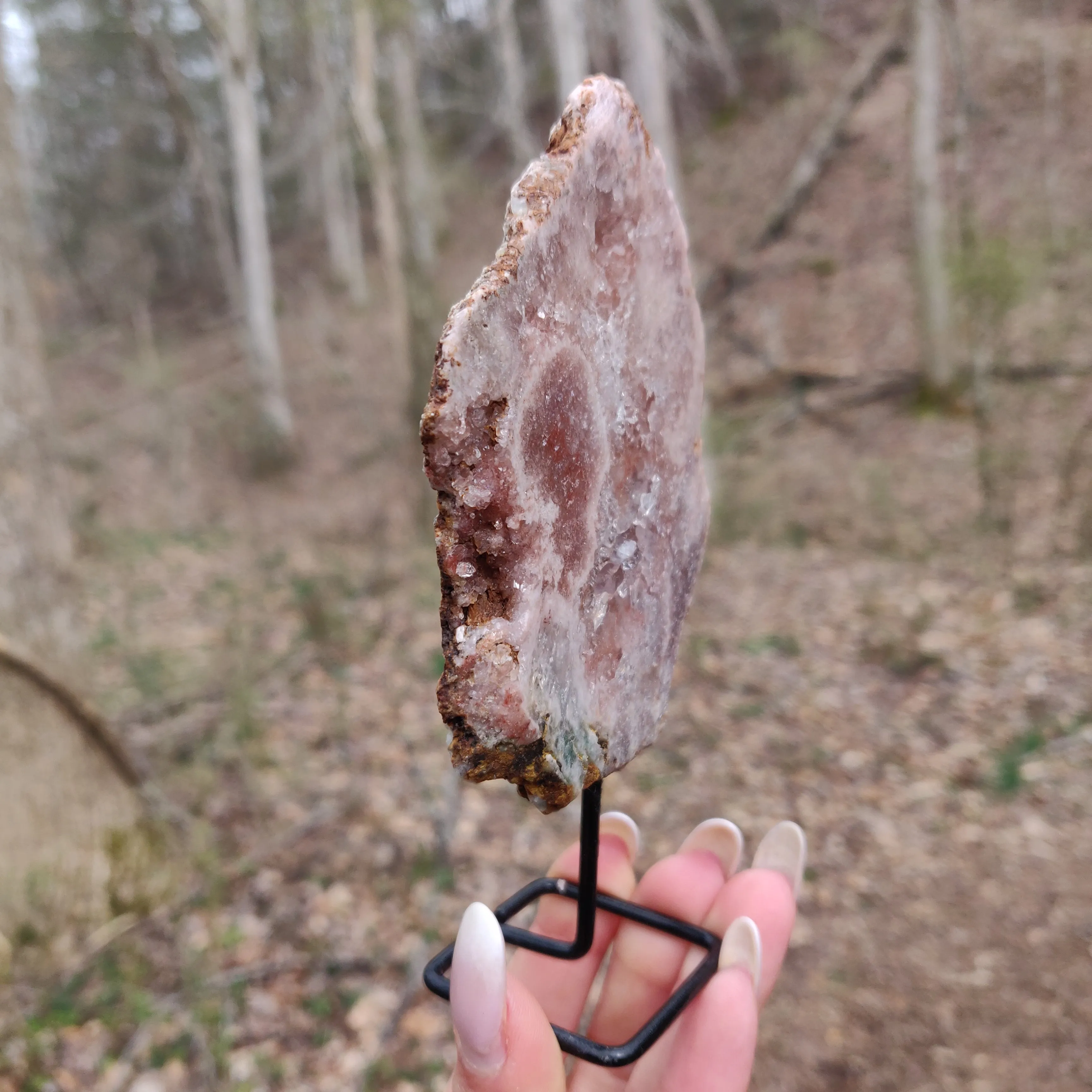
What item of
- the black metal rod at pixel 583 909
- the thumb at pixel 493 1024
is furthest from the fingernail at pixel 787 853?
the thumb at pixel 493 1024

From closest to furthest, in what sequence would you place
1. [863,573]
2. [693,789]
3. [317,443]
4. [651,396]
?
[651,396] → [693,789] → [863,573] → [317,443]

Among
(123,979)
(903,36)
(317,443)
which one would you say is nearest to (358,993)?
(123,979)

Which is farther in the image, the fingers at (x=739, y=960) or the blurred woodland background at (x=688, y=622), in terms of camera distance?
the blurred woodland background at (x=688, y=622)

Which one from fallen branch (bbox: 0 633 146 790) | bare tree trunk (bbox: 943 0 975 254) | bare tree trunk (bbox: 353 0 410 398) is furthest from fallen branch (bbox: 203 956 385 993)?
bare tree trunk (bbox: 943 0 975 254)

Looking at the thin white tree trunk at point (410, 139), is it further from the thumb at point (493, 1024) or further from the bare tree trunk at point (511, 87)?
the thumb at point (493, 1024)

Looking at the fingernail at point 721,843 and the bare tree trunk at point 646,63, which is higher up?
the bare tree trunk at point 646,63

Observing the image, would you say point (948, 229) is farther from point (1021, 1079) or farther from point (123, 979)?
point (123, 979)
